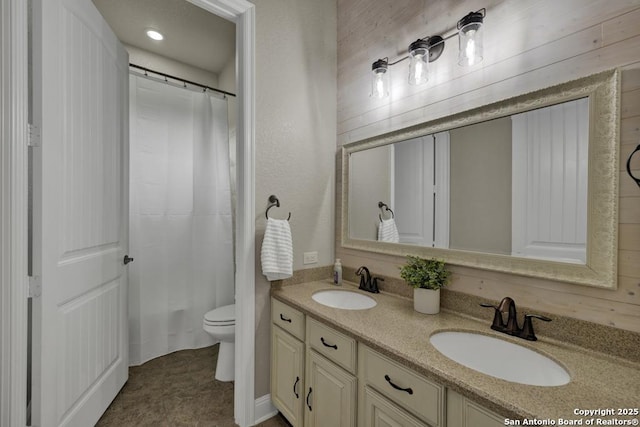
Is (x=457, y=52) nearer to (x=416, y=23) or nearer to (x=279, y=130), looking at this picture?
(x=416, y=23)

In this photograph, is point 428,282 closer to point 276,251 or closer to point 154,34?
point 276,251

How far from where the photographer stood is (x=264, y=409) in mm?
1695

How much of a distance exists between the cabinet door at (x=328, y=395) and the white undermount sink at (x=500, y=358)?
1.39 ft

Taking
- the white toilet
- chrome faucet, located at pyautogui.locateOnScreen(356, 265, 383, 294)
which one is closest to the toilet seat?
the white toilet

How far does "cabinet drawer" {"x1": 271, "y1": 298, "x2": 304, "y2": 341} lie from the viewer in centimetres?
146

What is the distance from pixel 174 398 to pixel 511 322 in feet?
6.79

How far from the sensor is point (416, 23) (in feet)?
5.01

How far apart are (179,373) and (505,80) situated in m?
2.80

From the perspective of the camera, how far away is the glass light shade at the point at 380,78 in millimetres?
1611

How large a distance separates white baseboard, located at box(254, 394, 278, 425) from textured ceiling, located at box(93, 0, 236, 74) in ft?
9.15

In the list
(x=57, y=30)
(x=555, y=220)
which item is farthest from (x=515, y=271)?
(x=57, y=30)

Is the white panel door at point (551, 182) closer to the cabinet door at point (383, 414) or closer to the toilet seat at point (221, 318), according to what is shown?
the cabinet door at point (383, 414)

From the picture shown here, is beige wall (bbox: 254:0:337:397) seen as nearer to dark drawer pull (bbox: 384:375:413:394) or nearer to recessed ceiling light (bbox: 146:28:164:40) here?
dark drawer pull (bbox: 384:375:413:394)

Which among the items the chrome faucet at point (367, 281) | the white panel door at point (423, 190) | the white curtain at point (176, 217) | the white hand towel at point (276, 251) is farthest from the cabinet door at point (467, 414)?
the white curtain at point (176, 217)
